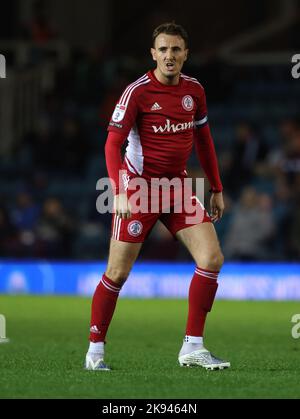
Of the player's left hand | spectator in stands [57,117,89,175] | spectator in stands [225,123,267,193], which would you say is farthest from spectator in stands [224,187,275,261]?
the player's left hand

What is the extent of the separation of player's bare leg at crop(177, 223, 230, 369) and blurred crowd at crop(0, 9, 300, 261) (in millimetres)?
8608

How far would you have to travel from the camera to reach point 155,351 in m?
8.88

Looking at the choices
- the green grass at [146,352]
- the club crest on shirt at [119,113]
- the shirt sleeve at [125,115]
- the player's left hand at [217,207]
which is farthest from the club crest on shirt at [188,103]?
the green grass at [146,352]

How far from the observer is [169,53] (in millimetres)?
7430

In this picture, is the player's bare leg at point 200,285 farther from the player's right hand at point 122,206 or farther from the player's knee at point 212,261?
the player's right hand at point 122,206

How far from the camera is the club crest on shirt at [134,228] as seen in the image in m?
7.48

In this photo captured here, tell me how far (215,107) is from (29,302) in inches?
259

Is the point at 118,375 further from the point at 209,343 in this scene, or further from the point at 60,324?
the point at 60,324

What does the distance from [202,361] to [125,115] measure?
1.64 meters

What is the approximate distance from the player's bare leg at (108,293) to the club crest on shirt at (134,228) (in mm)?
70

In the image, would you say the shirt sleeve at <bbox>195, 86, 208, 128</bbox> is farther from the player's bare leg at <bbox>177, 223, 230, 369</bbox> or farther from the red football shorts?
the player's bare leg at <bbox>177, 223, 230, 369</bbox>

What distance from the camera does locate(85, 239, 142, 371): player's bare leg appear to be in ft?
24.5

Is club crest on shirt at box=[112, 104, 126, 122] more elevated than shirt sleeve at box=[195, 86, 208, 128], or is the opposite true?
shirt sleeve at box=[195, 86, 208, 128]

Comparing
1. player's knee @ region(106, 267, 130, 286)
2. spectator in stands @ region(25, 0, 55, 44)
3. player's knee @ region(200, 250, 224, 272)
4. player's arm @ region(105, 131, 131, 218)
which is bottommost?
player's knee @ region(106, 267, 130, 286)
